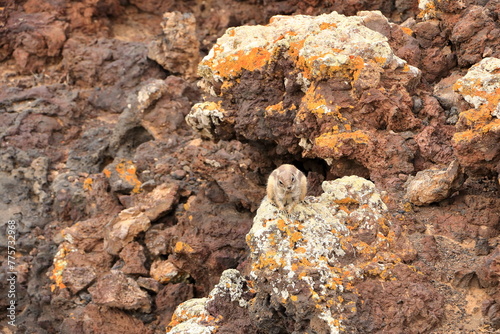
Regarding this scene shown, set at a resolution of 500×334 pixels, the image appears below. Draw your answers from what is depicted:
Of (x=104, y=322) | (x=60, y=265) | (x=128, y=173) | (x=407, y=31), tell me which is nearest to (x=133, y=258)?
(x=104, y=322)

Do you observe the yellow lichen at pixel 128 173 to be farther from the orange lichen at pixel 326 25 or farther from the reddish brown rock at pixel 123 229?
the orange lichen at pixel 326 25

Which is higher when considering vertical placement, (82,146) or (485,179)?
(485,179)

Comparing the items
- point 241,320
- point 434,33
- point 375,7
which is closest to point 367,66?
point 434,33

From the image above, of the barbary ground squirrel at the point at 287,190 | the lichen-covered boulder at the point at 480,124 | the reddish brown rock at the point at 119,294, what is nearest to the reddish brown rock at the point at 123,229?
the reddish brown rock at the point at 119,294

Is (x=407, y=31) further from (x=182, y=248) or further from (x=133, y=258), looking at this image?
(x=133, y=258)

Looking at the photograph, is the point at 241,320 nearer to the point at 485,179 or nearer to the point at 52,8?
the point at 485,179

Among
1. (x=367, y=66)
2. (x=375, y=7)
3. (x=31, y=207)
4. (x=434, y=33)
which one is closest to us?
(x=367, y=66)
